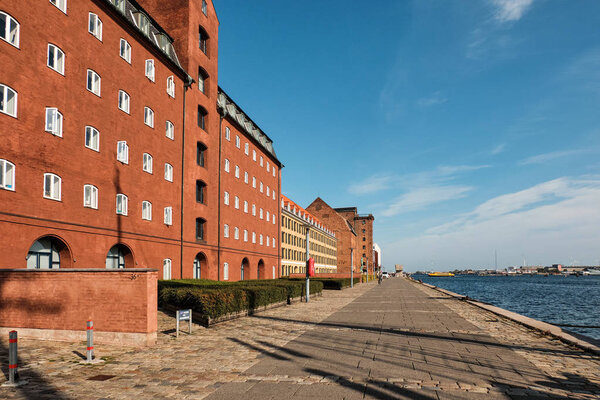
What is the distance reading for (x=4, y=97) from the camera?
54.0ft

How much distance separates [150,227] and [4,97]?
37.5ft

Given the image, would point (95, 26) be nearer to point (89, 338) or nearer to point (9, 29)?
point (9, 29)

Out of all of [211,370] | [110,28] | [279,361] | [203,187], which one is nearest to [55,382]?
[211,370]

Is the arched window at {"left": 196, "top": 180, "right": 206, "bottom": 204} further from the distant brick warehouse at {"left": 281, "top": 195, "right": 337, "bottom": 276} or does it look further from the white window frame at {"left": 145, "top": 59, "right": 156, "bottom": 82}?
the distant brick warehouse at {"left": 281, "top": 195, "right": 337, "bottom": 276}

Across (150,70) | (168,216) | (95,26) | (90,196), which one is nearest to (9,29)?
(95,26)

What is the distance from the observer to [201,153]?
35.0 m

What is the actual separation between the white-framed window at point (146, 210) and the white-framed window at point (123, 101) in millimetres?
5477

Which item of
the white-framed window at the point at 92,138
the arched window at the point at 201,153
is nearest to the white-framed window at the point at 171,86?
the arched window at the point at 201,153

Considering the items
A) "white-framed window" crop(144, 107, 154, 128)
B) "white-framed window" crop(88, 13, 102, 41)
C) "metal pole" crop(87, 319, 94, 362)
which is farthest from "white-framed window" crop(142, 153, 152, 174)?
"metal pole" crop(87, 319, 94, 362)

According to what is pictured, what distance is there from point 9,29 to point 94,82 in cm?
513

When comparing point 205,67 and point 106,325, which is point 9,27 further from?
point 205,67

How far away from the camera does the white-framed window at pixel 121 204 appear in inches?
912

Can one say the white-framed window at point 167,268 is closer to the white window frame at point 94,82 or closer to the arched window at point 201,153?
the arched window at point 201,153

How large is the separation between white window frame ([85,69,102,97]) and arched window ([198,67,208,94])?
1274 cm
